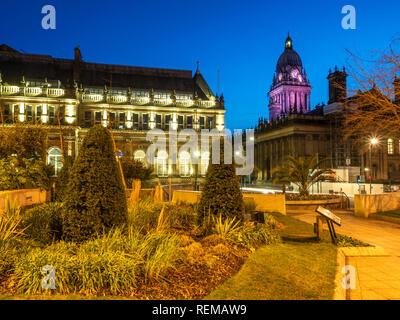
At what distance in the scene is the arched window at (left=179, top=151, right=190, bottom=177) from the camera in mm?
56312

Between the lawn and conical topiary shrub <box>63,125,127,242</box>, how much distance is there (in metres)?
3.48

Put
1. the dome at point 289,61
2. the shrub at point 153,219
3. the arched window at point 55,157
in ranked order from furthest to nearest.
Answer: the dome at point 289,61, the arched window at point 55,157, the shrub at point 153,219

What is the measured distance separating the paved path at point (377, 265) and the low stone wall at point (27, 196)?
13770mm

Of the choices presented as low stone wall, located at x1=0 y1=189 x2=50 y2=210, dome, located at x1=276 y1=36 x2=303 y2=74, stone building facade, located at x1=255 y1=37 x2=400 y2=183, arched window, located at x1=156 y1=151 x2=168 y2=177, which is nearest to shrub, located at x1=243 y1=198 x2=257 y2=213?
low stone wall, located at x1=0 y1=189 x2=50 y2=210

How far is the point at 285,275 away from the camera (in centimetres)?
715

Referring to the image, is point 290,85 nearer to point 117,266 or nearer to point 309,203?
point 309,203

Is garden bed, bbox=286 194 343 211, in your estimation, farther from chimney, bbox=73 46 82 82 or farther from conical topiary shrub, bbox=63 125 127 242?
chimney, bbox=73 46 82 82

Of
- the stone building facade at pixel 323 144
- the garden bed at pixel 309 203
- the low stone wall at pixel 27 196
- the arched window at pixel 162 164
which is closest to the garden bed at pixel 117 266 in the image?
the low stone wall at pixel 27 196

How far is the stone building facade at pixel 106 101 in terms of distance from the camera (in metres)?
52.0

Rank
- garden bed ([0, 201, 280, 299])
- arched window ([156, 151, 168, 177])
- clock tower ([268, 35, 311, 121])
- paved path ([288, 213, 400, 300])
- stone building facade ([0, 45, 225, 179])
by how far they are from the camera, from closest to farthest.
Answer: garden bed ([0, 201, 280, 299]), paved path ([288, 213, 400, 300]), stone building facade ([0, 45, 225, 179]), arched window ([156, 151, 168, 177]), clock tower ([268, 35, 311, 121])

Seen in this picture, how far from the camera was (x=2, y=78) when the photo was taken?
53438 millimetres

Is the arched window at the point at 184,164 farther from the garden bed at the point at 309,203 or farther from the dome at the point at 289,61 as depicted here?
the dome at the point at 289,61
